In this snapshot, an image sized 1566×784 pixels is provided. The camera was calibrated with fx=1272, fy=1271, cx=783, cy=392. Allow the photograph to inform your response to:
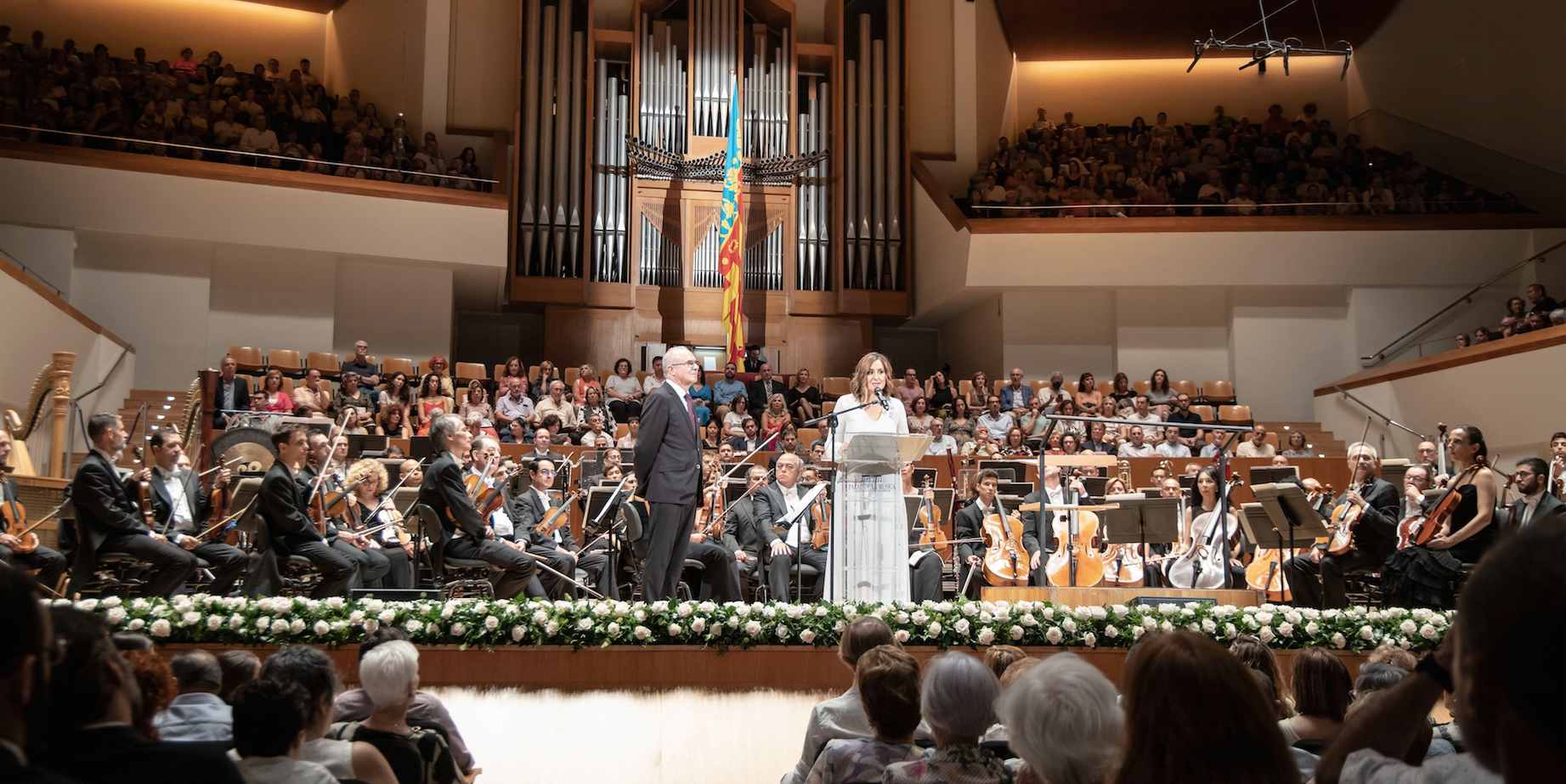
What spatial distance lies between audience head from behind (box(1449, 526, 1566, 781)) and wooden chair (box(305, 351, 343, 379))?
42.4 ft

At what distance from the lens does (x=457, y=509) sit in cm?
605

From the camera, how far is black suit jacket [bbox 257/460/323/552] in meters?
5.91

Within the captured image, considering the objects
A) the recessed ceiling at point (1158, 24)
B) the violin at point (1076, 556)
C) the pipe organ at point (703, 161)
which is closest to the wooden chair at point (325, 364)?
the pipe organ at point (703, 161)

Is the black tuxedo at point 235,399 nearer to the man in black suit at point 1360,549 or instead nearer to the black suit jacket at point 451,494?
the black suit jacket at point 451,494

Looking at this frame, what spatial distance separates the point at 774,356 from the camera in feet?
52.2

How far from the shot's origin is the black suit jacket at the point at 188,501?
6711 millimetres

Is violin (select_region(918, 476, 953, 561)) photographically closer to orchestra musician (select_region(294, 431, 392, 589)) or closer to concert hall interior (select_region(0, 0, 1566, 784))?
concert hall interior (select_region(0, 0, 1566, 784))

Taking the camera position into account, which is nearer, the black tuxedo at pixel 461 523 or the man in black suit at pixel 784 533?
the black tuxedo at pixel 461 523

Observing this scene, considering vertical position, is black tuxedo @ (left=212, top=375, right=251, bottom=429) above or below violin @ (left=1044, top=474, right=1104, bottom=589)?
above

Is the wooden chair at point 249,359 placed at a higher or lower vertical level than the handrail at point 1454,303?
lower

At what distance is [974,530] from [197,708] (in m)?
5.87

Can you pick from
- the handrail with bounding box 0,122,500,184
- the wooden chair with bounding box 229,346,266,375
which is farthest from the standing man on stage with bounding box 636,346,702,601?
the handrail with bounding box 0,122,500,184

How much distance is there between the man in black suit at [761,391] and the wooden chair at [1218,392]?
4.99 metres

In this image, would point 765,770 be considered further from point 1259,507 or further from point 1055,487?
point 1055,487
